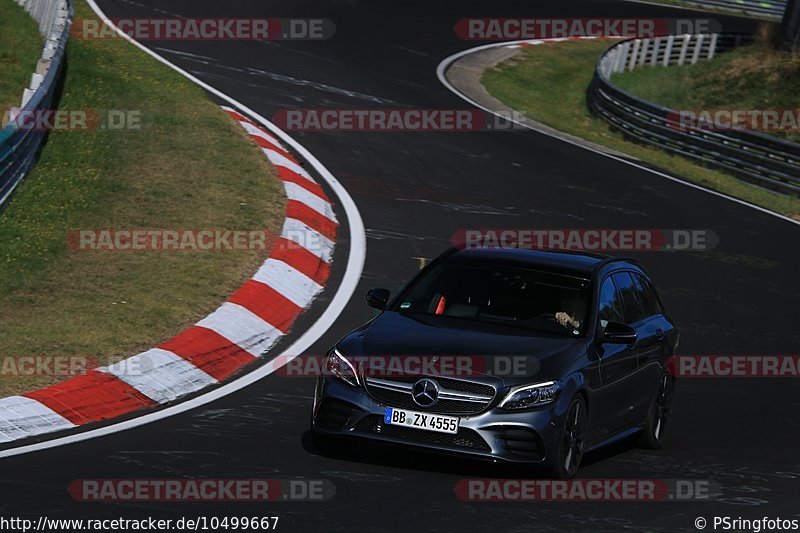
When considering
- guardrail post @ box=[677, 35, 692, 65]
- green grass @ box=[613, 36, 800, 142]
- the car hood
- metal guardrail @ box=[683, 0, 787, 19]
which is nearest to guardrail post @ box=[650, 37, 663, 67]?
green grass @ box=[613, 36, 800, 142]

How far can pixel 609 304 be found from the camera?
992 cm

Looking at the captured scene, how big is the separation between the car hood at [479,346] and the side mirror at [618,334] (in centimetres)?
20

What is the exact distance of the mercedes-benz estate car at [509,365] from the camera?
8336 millimetres

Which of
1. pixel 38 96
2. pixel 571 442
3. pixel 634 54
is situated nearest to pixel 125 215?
pixel 38 96

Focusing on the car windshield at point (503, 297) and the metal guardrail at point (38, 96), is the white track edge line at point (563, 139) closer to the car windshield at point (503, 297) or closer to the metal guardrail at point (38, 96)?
the metal guardrail at point (38, 96)

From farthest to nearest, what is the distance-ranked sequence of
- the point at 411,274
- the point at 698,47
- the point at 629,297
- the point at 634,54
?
the point at 698,47 → the point at 634,54 → the point at 411,274 → the point at 629,297

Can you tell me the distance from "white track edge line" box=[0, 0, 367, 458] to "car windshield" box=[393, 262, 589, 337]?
1773mm

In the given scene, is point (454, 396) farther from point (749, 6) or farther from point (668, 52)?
point (749, 6)

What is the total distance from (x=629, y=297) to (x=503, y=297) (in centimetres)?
136

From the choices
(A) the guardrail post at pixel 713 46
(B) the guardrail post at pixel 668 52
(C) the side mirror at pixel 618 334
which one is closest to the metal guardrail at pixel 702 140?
(B) the guardrail post at pixel 668 52

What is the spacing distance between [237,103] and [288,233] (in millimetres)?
7377

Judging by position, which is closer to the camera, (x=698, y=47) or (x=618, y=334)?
(x=618, y=334)

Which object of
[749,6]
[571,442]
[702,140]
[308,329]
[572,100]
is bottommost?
[572,100]

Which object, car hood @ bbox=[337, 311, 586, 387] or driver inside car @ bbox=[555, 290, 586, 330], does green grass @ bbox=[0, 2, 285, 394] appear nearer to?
car hood @ bbox=[337, 311, 586, 387]
